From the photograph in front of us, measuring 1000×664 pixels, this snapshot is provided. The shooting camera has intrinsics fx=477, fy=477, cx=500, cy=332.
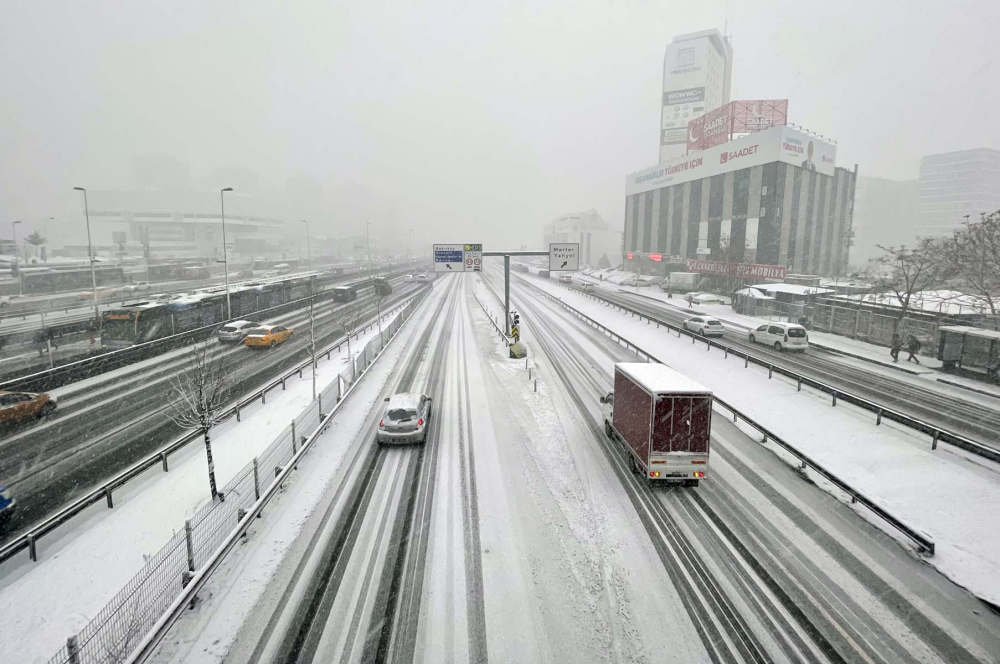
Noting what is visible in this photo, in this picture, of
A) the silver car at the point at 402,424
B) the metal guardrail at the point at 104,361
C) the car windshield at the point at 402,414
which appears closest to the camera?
the silver car at the point at 402,424

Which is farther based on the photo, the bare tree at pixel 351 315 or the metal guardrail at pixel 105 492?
the bare tree at pixel 351 315

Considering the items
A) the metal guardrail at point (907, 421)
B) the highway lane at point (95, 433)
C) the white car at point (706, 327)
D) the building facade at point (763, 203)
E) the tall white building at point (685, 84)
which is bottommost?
the highway lane at point (95, 433)

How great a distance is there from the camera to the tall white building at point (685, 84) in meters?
123

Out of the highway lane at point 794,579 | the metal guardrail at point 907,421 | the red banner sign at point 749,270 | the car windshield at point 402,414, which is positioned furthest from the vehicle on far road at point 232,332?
the red banner sign at point 749,270

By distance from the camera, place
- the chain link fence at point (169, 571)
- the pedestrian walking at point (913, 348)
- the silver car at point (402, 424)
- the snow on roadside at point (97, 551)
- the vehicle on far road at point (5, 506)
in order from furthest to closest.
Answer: the pedestrian walking at point (913, 348), the silver car at point (402, 424), the vehicle on far road at point (5, 506), the snow on roadside at point (97, 551), the chain link fence at point (169, 571)

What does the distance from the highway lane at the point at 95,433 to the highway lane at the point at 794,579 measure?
14863 millimetres

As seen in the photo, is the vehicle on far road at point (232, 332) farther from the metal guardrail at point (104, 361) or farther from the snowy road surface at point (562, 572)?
the snowy road surface at point (562, 572)

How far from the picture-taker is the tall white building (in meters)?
123

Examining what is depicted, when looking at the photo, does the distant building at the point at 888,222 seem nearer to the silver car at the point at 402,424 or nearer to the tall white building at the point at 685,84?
the tall white building at the point at 685,84

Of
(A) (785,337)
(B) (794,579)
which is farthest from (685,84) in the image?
(B) (794,579)

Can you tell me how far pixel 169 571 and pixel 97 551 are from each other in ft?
10.3

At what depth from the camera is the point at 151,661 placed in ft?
23.0

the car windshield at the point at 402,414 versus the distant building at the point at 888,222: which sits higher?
the distant building at the point at 888,222

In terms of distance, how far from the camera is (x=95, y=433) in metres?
16.3
